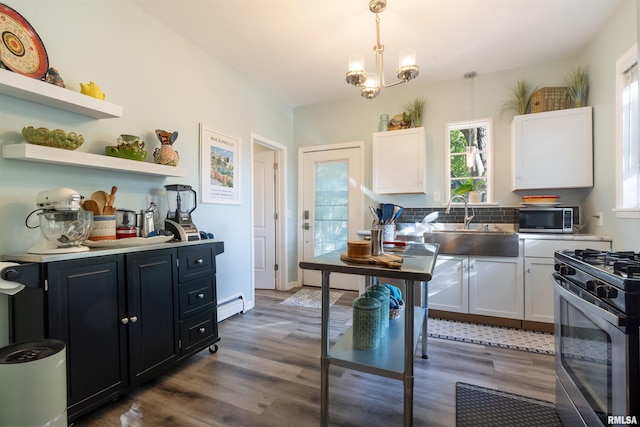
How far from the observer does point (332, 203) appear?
4.35m

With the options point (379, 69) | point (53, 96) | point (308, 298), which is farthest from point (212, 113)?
point (308, 298)

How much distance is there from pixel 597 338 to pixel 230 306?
2977mm

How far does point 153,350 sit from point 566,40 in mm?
4409

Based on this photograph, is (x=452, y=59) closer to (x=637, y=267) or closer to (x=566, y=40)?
A: (x=566, y=40)

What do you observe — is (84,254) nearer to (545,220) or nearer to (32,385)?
(32,385)

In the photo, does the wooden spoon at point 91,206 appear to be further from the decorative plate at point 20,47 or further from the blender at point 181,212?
the decorative plate at point 20,47

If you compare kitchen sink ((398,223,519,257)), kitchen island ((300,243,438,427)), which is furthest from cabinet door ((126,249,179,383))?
kitchen sink ((398,223,519,257))

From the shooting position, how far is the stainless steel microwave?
9.27ft

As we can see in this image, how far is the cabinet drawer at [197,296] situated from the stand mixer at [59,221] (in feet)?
2.42

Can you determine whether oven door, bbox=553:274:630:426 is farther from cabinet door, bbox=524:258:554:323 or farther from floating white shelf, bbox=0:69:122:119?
floating white shelf, bbox=0:69:122:119

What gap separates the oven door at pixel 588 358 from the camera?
0.98 metres

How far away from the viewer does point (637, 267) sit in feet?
3.30

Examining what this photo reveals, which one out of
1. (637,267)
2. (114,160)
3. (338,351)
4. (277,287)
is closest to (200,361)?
(338,351)

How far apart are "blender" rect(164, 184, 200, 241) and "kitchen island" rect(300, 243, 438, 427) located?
131 centimetres
